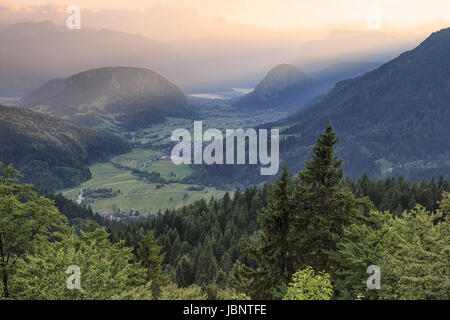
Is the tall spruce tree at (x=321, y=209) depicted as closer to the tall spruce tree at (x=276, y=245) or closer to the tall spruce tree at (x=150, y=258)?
the tall spruce tree at (x=276, y=245)

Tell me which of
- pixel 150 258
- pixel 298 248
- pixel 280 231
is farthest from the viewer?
pixel 150 258

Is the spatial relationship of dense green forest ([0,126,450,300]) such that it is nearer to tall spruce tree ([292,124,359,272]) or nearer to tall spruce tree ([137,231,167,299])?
tall spruce tree ([292,124,359,272])

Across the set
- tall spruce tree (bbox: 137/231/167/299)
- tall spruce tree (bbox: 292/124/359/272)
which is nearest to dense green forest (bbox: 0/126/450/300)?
tall spruce tree (bbox: 292/124/359/272)

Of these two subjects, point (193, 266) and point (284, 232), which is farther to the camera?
point (193, 266)

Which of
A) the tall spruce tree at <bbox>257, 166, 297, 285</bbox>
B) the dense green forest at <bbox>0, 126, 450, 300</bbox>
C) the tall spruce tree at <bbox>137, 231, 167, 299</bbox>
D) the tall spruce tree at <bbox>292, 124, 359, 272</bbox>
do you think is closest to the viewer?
the dense green forest at <bbox>0, 126, 450, 300</bbox>

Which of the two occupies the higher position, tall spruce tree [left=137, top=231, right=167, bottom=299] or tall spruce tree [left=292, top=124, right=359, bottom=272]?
tall spruce tree [left=292, top=124, right=359, bottom=272]

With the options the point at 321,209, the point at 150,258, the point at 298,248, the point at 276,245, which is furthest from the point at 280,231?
the point at 150,258

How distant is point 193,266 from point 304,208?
208 feet

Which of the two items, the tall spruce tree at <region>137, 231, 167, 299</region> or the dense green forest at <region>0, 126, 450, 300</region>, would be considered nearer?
the dense green forest at <region>0, 126, 450, 300</region>

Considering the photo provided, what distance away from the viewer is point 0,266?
2492 centimetres

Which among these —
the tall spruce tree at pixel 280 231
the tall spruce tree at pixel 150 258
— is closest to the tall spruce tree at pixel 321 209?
the tall spruce tree at pixel 280 231

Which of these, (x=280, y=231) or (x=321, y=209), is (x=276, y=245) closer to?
(x=280, y=231)
